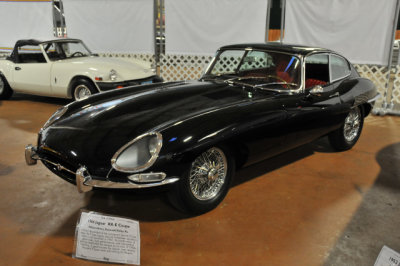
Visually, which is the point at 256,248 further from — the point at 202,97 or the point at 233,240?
the point at 202,97

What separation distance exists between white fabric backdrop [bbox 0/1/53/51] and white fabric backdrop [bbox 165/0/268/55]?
142 inches

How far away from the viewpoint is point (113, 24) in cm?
984

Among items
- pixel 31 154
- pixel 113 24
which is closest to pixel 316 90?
pixel 31 154

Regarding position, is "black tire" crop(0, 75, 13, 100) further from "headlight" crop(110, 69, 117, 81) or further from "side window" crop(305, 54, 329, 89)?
"side window" crop(305, 54, 329, 89)

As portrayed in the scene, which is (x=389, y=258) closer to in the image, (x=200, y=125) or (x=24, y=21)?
(x=200, y=125)

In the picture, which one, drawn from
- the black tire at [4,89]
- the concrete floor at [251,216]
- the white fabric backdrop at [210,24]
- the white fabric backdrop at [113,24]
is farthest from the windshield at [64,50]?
the concrete floor at [251,216]

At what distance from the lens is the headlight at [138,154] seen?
2.51 metres

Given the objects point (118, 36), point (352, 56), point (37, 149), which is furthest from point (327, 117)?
point (118, 36)

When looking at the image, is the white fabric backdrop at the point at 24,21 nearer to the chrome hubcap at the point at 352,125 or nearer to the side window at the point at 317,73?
the side window at the point at 317,73

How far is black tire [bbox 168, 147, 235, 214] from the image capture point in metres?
2.74

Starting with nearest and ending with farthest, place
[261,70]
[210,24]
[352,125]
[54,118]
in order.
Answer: [54,118] < [261,70] < [352,125] < [210,24]

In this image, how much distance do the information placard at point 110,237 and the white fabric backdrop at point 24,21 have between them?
9095 millimetres

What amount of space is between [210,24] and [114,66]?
3.13 metres

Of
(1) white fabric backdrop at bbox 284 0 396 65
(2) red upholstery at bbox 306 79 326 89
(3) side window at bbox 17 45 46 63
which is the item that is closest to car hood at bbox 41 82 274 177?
(2) red upholstery at bbox 306 79 326 89
